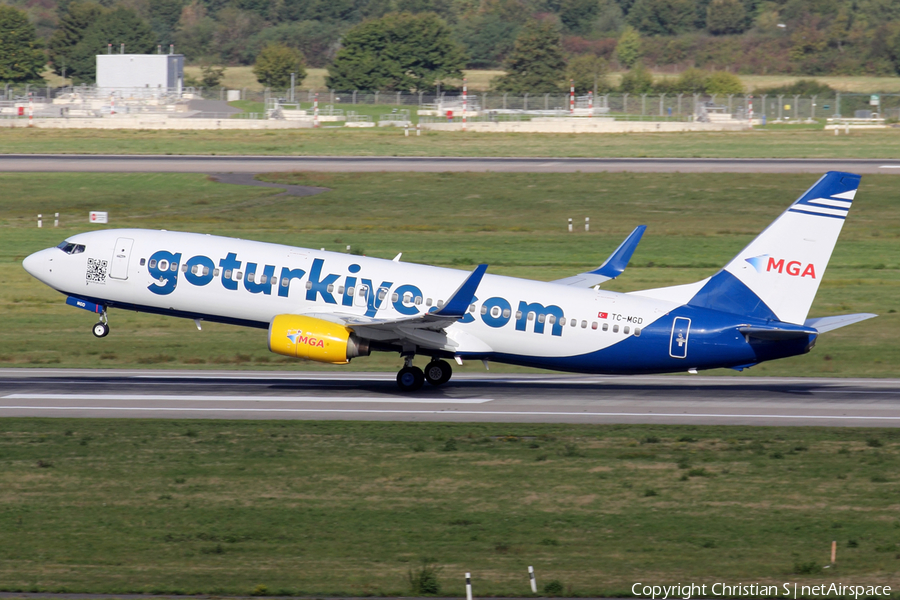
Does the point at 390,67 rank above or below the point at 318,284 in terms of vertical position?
above

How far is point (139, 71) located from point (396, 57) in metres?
41.8

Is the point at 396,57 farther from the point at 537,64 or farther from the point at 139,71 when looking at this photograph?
the point at 139,71

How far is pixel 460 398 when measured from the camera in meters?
35.2

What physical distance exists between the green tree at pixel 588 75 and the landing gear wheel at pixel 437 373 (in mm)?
137540

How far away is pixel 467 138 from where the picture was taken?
112875 mm

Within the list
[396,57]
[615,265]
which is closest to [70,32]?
[396,57]

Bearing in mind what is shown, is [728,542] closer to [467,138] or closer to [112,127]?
[467,138]

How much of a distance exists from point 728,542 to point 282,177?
69741 millimetres

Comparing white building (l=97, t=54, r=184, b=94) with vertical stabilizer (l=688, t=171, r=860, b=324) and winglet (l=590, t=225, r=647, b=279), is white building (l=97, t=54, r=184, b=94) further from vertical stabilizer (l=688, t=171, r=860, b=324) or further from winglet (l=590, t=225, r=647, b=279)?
vertical stabilizer (l=688, t=171, r=860, b=324)

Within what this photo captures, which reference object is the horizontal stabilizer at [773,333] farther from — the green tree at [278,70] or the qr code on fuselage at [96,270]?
the green tree at [278,70]

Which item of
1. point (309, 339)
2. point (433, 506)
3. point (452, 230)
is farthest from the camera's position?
point (452, 230)

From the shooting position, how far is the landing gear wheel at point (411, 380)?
1419 inches

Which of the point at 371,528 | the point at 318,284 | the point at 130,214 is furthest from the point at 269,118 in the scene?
the point at 371,528

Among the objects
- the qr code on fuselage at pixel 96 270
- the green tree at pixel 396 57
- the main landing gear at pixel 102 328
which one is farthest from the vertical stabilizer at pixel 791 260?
the green tree at pixel 396 57
